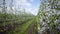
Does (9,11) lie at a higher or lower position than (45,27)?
higher

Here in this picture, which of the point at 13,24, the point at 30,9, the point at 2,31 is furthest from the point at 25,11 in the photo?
the point at 2,31

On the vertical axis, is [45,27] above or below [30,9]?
below

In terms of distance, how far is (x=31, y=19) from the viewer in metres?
3.70

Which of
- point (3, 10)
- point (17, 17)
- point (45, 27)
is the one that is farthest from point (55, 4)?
point (3, 10)

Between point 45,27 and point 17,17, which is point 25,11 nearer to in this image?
point 17,17

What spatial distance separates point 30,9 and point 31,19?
194 millimetres

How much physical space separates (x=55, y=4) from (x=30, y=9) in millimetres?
481

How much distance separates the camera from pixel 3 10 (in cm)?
368

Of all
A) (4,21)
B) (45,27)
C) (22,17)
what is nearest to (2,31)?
(4,21)

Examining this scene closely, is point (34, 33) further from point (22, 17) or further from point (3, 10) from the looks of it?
point (3, 10)

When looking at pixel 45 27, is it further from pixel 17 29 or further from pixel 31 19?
pixel 17 29

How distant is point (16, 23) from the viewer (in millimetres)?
3666

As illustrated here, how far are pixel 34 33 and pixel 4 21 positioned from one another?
0.60 m

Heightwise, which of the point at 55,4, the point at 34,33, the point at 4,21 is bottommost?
the point at 34,33
